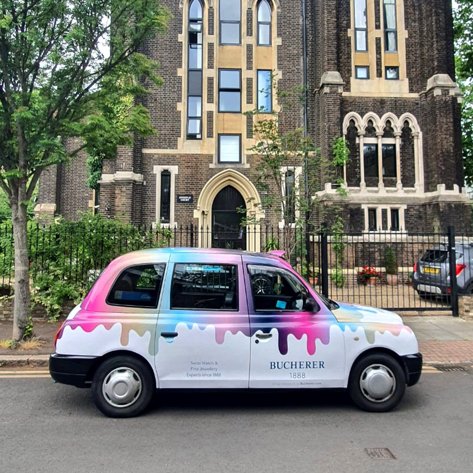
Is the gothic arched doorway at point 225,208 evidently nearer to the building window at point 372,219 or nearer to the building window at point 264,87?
the building window at point 264,87

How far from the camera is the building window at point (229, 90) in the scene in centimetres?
1786

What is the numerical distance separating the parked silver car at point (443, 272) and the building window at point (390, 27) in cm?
1068

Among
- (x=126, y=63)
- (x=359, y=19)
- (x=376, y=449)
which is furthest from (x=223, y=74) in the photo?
(x=376, y=449)

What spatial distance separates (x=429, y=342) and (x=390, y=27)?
50.4ft

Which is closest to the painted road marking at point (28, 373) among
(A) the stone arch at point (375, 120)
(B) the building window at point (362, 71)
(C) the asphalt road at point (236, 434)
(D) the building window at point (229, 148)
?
(C) the asphalt road at point (236, 434)

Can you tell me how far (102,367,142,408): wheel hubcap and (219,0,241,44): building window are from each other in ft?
54.4

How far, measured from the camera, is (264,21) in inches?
719

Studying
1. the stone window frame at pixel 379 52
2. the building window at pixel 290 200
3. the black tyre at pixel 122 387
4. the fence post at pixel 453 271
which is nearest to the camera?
the black tyre at pixel 122 387

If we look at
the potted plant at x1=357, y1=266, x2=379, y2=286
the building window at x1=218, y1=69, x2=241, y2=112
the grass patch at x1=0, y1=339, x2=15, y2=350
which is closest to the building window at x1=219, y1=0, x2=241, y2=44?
the building window at x1=218, y1=69, x2=241, y2=112

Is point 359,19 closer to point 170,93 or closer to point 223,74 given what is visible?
point 223,74

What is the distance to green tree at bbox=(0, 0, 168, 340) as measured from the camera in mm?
6957

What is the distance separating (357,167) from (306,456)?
1545cm

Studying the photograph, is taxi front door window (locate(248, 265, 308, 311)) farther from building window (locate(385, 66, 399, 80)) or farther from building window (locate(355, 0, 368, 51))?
building window (locate(355, 0, 368, 51))

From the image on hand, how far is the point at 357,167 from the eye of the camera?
57.9 ft
